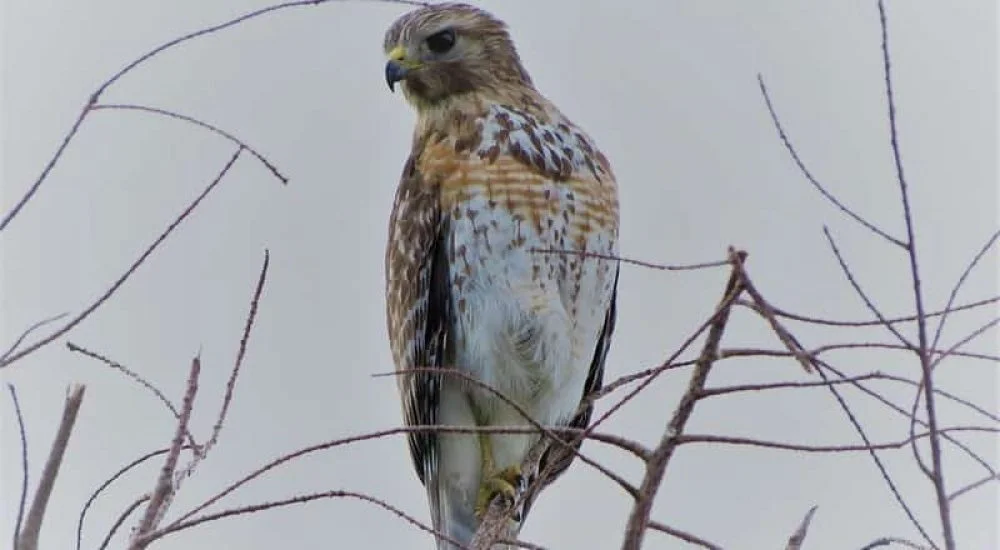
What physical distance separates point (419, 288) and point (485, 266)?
370mm

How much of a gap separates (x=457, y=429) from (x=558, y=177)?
3.01 metres

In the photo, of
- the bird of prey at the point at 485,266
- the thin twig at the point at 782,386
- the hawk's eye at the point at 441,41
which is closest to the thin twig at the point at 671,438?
the thin twig at the point at 782,386

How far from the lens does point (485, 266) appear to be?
5.72m

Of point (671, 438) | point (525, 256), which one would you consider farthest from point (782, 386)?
point (525, 256)

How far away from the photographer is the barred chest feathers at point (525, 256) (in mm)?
5691

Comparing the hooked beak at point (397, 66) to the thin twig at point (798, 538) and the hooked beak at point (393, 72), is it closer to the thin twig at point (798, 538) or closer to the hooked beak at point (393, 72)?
the hooked beak at point (393, 72)

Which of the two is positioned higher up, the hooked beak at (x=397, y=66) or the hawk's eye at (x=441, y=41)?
the hawk's eye at (x=441, y=41)

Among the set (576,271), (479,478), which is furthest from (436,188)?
(479,478)

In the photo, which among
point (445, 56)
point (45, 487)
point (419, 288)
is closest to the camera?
point (45, 487)

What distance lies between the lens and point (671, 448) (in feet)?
8.43

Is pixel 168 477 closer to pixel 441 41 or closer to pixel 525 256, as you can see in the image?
pixel 525 256

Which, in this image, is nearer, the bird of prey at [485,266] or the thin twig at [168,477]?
the thin twig at [168,477]

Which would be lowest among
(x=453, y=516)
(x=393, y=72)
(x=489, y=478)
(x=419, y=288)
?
(x=453, y=516)

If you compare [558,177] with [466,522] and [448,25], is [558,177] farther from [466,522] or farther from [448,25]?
[466,522]
